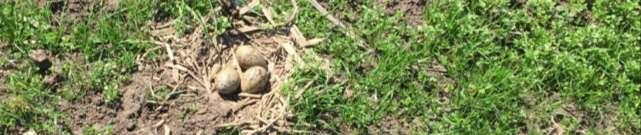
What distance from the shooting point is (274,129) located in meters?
3.97

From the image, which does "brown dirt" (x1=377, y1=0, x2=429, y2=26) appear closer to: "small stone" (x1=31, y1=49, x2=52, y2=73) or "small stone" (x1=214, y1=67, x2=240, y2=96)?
"small stone" (x1=214, y1=67, x2=240, y2=96)

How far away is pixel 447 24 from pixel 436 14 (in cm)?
8

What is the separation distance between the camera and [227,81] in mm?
3980

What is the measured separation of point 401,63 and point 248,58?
2.51 feet

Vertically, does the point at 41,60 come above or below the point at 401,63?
above

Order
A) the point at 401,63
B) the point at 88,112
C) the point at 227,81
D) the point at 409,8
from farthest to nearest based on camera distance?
1. the point at 409,8
2. the point at 401,63
3. the point at 227,81
4. the point at 88,112

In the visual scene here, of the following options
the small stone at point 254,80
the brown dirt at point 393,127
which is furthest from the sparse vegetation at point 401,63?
the small stone at point 254,80

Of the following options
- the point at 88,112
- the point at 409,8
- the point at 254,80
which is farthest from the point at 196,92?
the point at 409,8

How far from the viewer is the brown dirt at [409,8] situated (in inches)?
176

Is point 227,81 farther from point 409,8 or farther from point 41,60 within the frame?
point 409,8

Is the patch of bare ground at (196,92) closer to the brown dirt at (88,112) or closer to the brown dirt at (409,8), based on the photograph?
the brown dirt at (88,112)

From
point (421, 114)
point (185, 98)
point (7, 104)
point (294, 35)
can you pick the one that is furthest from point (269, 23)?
point (7, 104)

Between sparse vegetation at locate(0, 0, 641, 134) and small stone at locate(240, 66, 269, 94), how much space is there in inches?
5.0

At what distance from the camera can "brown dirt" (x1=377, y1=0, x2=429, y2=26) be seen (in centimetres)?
448
